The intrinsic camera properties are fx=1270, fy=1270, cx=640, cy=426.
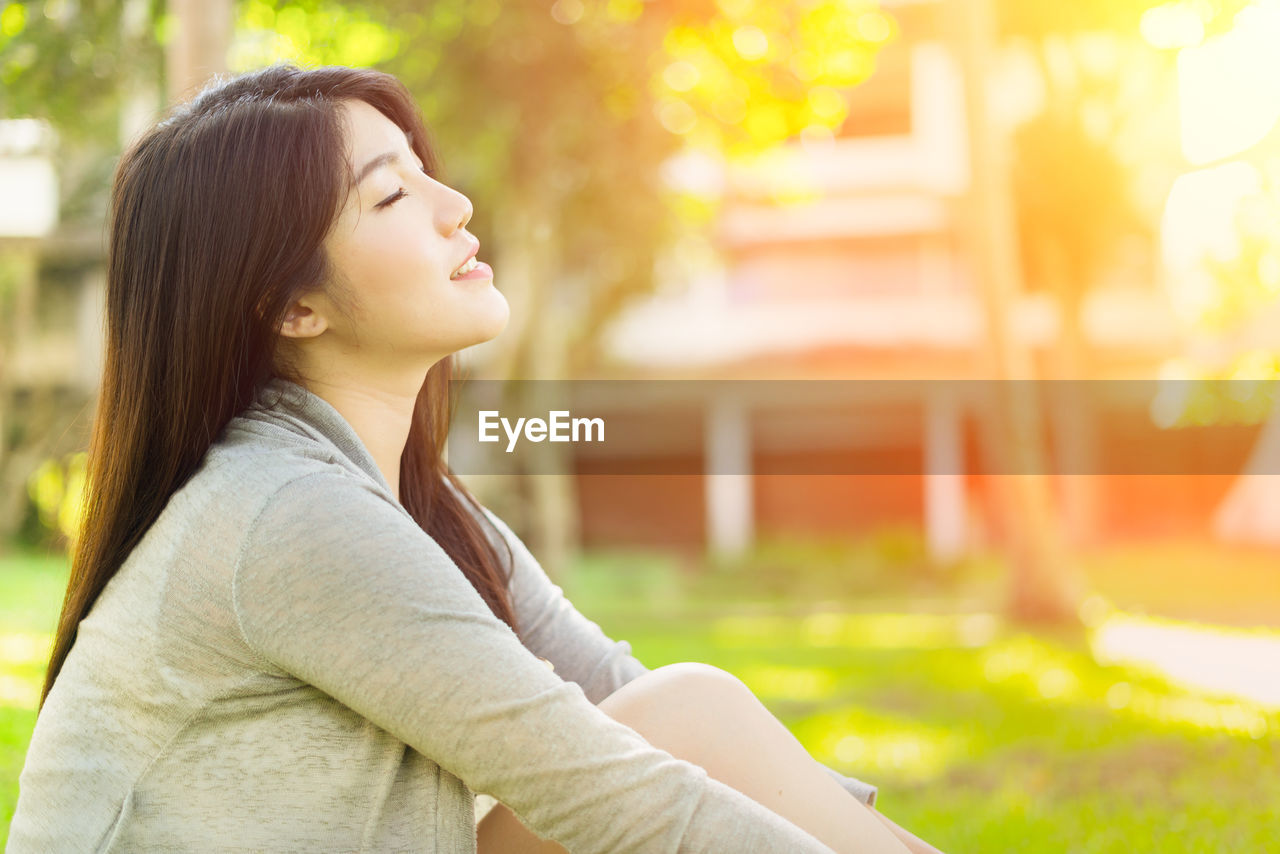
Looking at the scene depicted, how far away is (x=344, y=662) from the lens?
1.36 meters

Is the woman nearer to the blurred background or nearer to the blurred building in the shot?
the blurred background

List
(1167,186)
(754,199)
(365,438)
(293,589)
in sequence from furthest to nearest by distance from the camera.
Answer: (754,199) < (1167,186) < (365,438) < (293,589)

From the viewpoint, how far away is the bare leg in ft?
5.74

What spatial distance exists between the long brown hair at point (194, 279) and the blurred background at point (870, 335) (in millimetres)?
287

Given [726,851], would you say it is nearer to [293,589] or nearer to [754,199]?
[293,589]

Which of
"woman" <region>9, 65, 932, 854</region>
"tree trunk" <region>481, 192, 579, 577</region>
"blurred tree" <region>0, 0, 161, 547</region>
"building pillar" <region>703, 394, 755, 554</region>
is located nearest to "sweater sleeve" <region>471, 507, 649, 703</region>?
"woman" <region>9, 65, 932, 854</region>

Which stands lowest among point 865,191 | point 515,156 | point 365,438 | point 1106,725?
point 1106,725

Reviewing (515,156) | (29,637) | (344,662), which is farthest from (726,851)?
(515,156)

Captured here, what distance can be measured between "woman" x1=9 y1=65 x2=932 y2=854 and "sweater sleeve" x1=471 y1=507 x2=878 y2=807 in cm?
33

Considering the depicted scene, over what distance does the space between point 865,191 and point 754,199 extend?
3.33 meters

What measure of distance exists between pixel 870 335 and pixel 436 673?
21.7 meters

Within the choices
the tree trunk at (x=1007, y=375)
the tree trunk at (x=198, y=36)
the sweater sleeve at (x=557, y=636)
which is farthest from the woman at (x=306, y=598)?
the tree trunk at (x=1007, y=375)

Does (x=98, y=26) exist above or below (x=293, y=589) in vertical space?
above

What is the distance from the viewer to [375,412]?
177 centimetres
